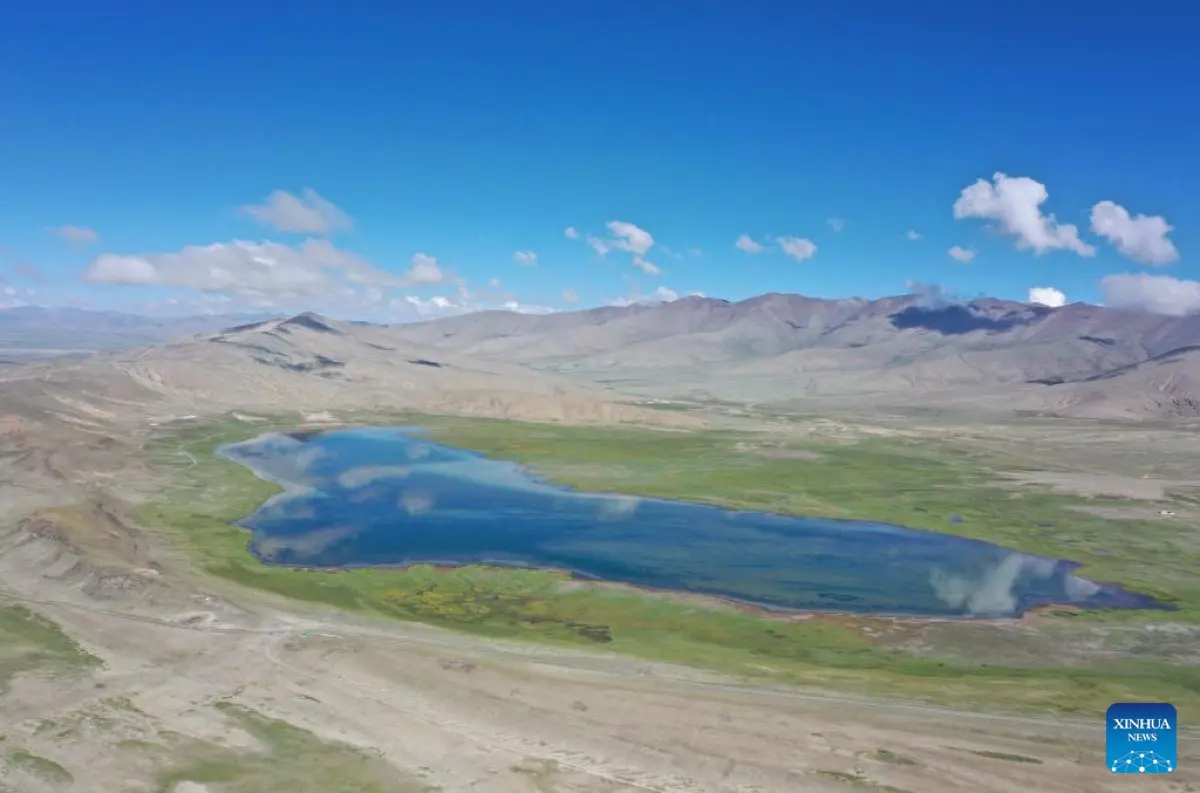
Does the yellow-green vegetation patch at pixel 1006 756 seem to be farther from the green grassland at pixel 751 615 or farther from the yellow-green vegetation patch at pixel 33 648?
the yellow-green vegetation patch at pixel 33 648

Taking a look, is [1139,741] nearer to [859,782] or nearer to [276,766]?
[859,782]

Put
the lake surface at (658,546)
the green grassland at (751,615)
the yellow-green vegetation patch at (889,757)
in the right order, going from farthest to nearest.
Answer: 1. the lake surface at (658,546)
2. the green grassland at (751,615)
3. the yellow-green vegetation patch at (889,757)

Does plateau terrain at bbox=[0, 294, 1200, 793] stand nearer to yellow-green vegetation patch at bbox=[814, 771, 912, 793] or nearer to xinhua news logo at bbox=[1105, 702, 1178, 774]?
yellow-green vegetation patch at bbox=[814, 771, 912, 793]

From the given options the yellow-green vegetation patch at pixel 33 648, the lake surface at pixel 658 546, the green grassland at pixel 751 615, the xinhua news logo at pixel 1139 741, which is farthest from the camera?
the lake surface at pixel 658 546

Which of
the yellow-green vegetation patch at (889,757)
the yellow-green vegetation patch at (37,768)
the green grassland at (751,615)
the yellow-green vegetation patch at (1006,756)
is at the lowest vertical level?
the yellow-green vegetation patch at (37,768)

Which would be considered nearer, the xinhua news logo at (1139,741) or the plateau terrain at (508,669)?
the xinhua news logo at (1139,741)

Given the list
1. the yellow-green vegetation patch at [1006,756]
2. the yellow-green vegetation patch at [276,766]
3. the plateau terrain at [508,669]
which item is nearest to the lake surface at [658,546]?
the plateau terrain at [508,669]

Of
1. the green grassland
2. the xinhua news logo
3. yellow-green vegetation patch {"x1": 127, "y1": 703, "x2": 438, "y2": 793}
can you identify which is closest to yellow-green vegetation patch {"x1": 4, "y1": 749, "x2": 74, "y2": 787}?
yellow-green vegetation patch {"x1": 127, "y1": 703, "x2": 438, "y2": 793}

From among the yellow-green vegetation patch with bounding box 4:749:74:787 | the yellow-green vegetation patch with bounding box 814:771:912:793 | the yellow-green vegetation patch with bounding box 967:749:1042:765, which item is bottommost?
the yellow-green vegetation patch with bounding box 4:749:74:787

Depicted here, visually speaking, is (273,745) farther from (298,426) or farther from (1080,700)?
(298,426)
